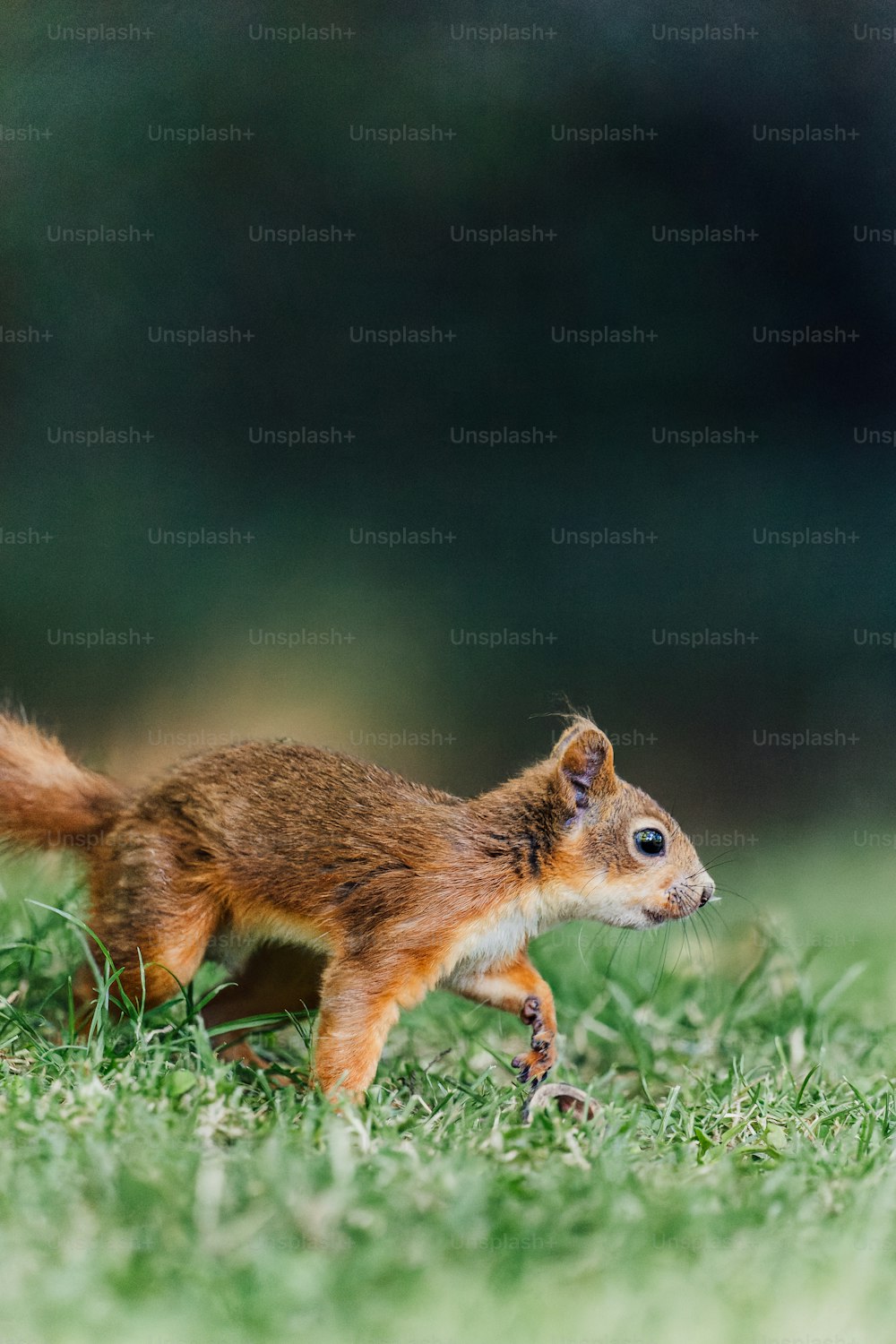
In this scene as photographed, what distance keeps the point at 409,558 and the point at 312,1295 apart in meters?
7.58

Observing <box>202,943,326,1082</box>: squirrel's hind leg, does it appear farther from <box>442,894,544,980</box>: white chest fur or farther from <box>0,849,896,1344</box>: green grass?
<box>442,894,544,980</box>: white chest fur

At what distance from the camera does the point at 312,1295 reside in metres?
2.33

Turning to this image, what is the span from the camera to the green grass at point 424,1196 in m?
2.34

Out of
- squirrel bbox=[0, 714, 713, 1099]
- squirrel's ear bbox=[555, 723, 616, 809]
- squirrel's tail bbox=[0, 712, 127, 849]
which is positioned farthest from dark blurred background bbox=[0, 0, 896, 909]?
squirrel's ear bbox=[555, 723, 616, 809]

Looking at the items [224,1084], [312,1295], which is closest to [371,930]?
[224,1084]

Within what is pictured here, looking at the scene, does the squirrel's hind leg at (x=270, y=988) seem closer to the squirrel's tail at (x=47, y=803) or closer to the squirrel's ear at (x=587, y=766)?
the squirrel's tail at (x=47, y=803)

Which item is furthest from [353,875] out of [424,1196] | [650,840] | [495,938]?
[424,1196]

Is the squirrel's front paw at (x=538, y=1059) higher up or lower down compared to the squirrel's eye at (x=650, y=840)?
lower down

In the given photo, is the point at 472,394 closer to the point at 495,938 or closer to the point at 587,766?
the point at 587,766

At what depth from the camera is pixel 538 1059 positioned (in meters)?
4.07

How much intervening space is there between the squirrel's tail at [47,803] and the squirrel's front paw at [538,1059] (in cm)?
149

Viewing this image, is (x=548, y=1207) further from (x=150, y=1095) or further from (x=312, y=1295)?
(x=150, y=1095)

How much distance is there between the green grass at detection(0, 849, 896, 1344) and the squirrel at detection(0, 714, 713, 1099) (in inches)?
8.7

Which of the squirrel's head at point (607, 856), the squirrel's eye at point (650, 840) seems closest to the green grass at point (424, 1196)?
the squirrel's head at point (607, 856)
